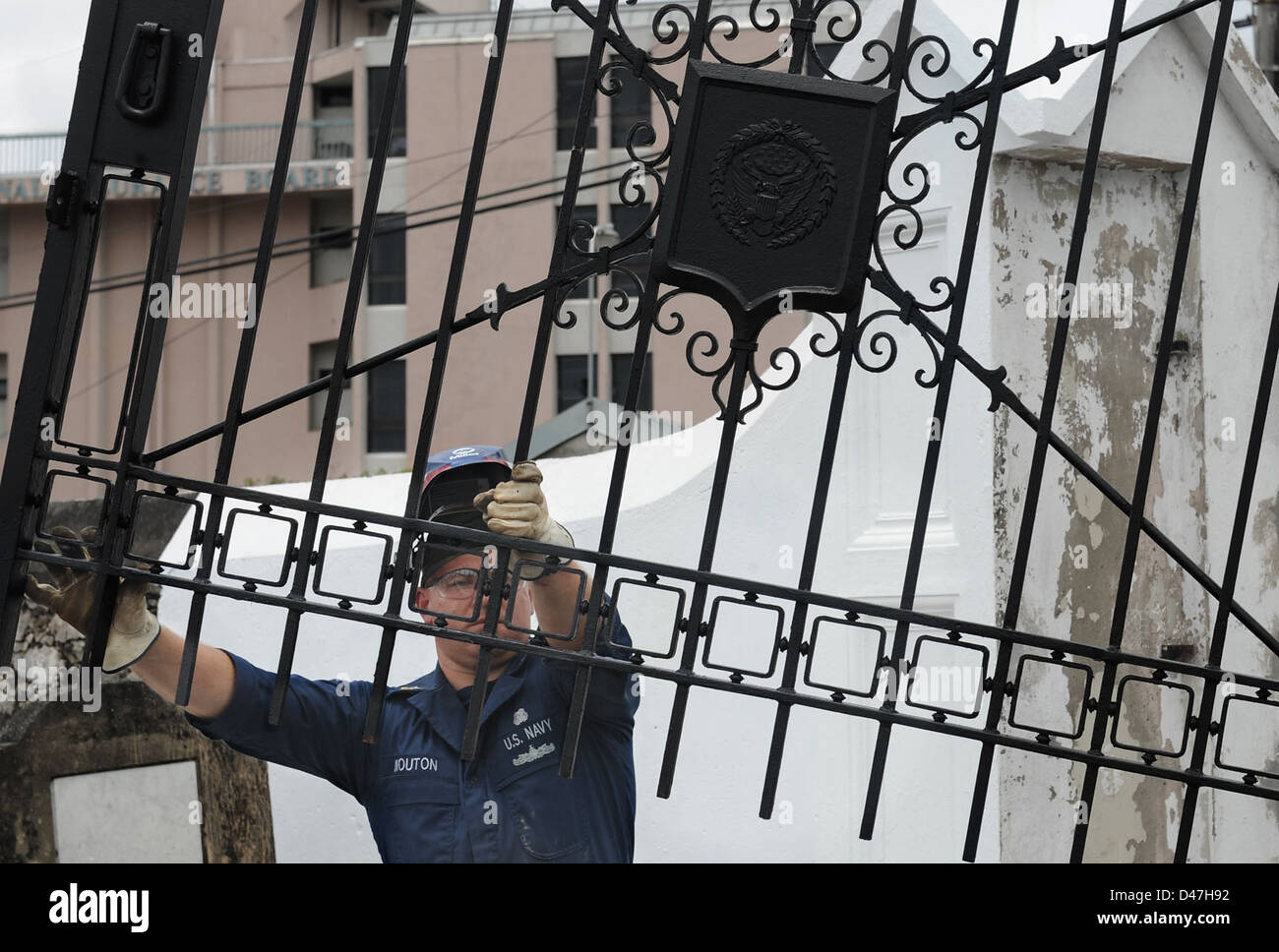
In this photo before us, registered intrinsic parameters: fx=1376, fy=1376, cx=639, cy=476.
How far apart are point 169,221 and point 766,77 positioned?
3.36ft

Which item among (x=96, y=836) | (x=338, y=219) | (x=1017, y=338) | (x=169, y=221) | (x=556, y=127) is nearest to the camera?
(x=169, y=221)

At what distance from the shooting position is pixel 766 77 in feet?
7.54

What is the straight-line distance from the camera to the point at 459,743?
3.53 m

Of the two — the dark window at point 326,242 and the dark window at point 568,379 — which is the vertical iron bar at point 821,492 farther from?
the dark window at point 326,242

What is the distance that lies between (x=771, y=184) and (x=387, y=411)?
20205mm

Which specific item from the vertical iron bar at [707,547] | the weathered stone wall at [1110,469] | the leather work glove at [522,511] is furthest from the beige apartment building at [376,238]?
the vertical iron bar at [707,547]

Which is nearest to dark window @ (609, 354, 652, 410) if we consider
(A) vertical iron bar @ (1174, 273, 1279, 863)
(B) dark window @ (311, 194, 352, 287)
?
(B) dark window @ (311, 194, 352, 287)

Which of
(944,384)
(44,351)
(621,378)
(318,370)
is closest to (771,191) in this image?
(944,384)

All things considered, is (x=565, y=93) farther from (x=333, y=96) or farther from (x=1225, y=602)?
(x=1225, y=602)

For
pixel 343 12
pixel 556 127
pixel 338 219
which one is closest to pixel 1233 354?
pixel 556 127

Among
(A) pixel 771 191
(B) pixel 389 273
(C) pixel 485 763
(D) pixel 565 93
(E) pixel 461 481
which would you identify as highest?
(D) pixel 565 93

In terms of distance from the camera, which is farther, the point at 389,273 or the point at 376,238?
the point at 376,238

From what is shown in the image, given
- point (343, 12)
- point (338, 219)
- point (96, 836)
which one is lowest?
point (96, 836)

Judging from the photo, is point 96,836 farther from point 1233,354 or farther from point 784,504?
point 1233,354
